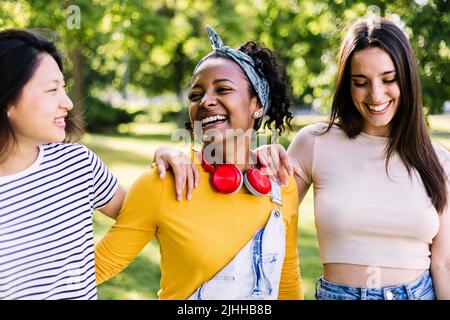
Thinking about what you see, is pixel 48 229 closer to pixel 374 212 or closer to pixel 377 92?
pixel 374 212

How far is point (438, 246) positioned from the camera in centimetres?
253

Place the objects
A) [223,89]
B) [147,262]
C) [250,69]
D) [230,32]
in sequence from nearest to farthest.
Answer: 1. [223,89]
2. [250,69]
3. [147,262]
4. [230,32]

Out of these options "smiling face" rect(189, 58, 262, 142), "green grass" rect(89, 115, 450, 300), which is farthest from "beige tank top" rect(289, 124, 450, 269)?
"green grass" rect(89, 115, 450, 300)

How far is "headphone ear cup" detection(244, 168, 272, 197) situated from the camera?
2.25 metres

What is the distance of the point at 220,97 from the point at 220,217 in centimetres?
48

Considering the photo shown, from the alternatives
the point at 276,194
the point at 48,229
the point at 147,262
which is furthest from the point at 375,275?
the point at 147,262

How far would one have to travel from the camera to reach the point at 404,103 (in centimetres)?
261

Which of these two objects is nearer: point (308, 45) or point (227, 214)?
point (227, 214)

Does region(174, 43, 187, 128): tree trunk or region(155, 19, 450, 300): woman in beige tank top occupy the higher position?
region(174, 43, 187, 128): tree trunk

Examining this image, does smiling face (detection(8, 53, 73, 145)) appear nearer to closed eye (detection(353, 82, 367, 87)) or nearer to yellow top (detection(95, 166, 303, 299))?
yellow top (detection(95, 166, 303, 299))

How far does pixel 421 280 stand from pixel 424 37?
11.9 feet

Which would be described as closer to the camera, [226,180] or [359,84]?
[226,180]

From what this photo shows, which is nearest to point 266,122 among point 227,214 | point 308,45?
point 227,214
